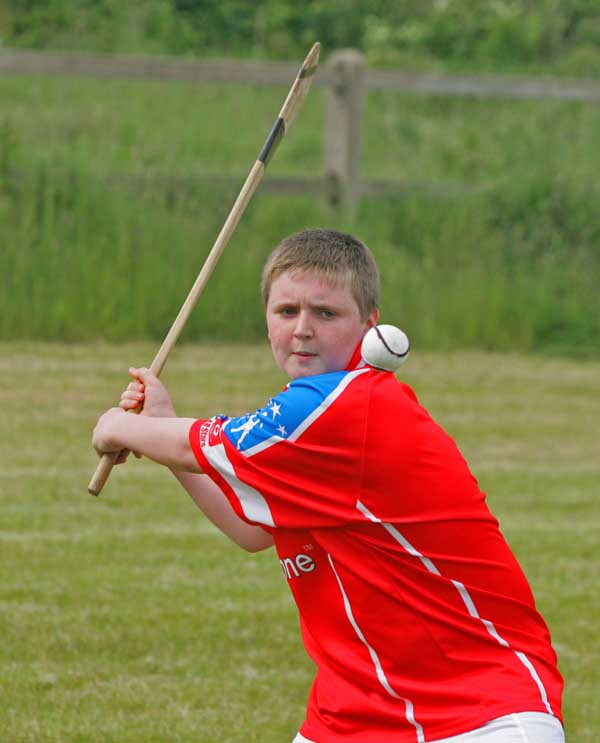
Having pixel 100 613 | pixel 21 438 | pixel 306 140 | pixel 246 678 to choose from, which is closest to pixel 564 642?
pixel 246 678

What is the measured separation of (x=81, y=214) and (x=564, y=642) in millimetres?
5980

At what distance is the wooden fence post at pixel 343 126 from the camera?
1117 centimetres

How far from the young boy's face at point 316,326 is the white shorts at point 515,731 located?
2.45 ft

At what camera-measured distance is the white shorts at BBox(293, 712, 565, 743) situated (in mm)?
2844

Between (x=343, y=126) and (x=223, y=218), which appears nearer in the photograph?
(x=223, y=218)

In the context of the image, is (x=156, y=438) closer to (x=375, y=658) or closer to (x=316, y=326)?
(x=316, y=326)

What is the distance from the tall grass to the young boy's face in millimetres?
7115

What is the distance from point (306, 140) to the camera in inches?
503

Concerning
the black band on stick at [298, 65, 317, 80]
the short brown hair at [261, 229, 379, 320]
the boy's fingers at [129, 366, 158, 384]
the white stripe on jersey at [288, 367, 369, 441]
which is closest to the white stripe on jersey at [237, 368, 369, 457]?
the white stripe on jersey at [288, 367, 369, 441]

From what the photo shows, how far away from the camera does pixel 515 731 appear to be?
285cm

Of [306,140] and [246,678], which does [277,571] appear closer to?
[246,678]

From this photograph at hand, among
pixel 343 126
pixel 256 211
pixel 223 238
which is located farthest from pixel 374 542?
pixel 343 126

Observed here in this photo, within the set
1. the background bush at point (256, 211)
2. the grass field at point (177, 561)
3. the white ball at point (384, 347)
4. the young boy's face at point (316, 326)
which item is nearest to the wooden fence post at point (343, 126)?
the background bush at point (256, 211)

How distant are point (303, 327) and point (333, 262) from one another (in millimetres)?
157
